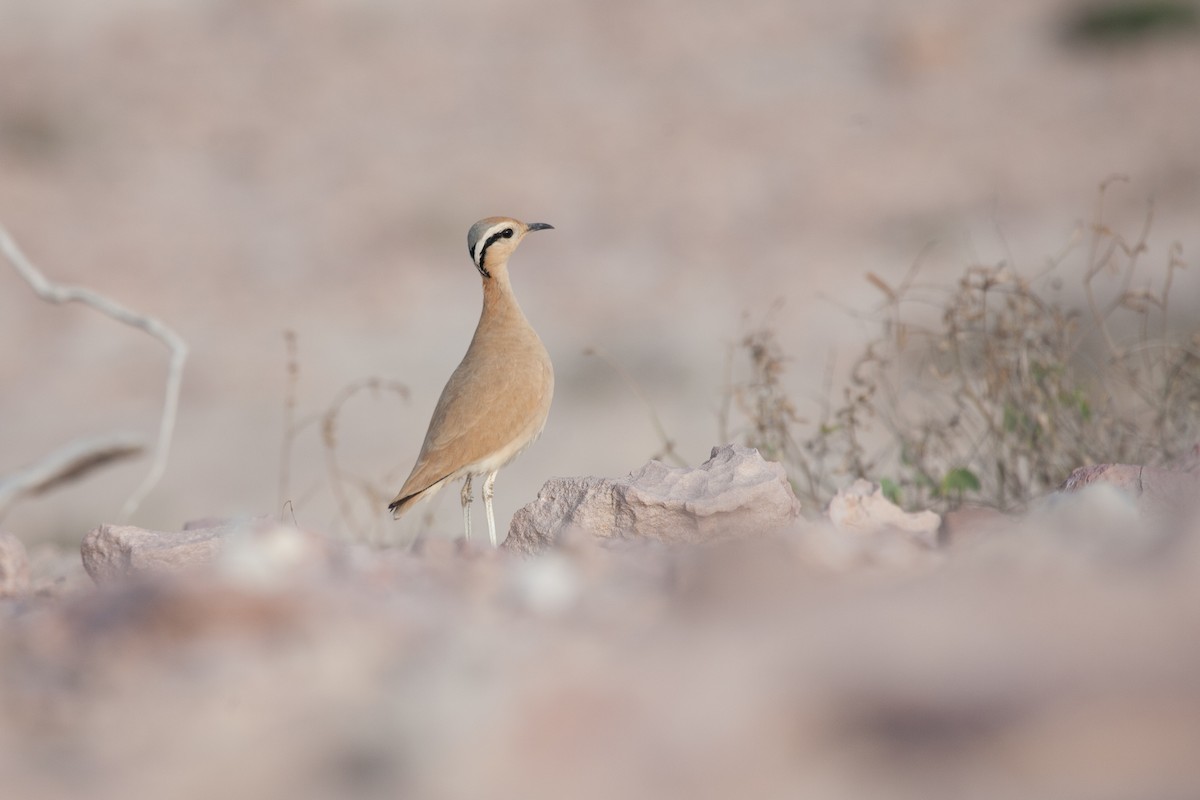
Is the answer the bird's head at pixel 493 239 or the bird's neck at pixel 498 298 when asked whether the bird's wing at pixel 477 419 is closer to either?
the bird's neck at pixel 498 298

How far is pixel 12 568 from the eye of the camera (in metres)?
3.62

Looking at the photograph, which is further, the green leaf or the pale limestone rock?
the green leaf

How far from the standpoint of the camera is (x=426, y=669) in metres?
1.58

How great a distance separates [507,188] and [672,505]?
53.1ft

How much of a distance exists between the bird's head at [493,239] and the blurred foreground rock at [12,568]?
172 cm

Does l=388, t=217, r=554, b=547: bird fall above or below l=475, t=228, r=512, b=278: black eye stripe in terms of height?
below

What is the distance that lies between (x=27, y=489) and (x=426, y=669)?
13.4 feet

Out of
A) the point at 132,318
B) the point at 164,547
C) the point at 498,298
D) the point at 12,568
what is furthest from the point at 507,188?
the point at 164,547

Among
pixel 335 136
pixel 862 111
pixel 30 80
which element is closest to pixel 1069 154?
pixel 862 111

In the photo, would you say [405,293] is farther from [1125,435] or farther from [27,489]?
[1125,435]

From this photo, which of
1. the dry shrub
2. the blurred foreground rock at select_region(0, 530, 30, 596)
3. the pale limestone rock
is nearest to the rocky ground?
the pale limestone rock

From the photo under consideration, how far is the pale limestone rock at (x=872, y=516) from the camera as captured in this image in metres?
3.08

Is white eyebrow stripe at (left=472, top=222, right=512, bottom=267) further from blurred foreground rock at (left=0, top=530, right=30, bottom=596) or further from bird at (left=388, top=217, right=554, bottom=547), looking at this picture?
blurred foreground rock at (left=0, top=530, right=30, bottom=596)

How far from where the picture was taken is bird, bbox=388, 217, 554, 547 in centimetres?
435
